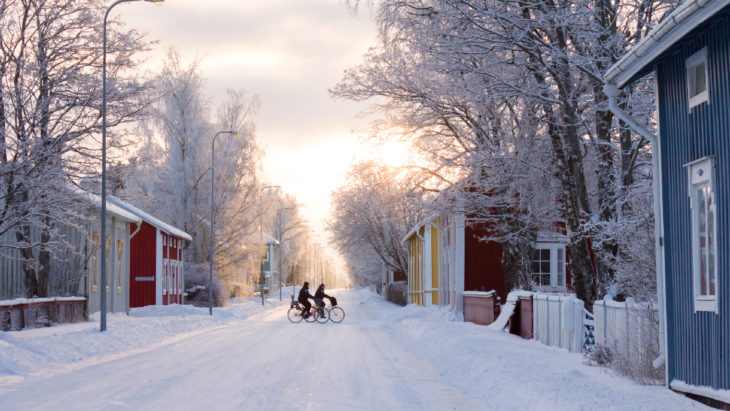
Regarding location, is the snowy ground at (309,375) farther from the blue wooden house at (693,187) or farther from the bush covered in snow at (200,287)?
the bush covered in snow at (200,287)

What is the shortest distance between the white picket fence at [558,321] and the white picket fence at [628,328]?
1.23 m

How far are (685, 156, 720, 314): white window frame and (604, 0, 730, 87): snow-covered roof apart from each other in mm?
1502

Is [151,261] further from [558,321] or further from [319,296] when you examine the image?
[558,321]

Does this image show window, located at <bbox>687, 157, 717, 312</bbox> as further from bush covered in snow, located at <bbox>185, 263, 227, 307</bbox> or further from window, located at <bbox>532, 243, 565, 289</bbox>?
bush covered in snow, located at <bbox>185, 263, 227, 307</bbox>

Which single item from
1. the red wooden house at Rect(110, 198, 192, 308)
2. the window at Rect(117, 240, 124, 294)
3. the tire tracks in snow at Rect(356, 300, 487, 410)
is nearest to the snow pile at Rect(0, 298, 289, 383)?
the window at Rect(117, 240, 124, 294)

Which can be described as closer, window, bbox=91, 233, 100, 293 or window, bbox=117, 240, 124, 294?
window, bbox=91, 233, 100, 293

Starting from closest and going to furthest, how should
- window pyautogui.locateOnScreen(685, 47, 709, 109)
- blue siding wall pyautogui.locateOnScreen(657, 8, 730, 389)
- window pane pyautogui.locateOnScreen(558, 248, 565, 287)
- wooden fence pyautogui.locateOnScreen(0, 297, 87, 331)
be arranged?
blue siding wall pyautogui.locateOnScreen(657, 8, 730, 389)
window pyautogui.locateOnScreen(685, 47, 709, 109)
wooden fence pyautogui.locateOnScreen(0, 297, 87, 331)
window pane pyautogui.locateOnScreen(558, 248, 565, 287)

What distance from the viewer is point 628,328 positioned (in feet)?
43.5

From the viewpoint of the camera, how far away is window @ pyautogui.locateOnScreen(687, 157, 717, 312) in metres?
9.44

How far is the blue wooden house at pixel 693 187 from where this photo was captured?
9102 millimetres

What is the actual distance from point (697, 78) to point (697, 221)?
1750 millimetres

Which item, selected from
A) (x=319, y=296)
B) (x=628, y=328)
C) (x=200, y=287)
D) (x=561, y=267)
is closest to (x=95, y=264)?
(x=319, y=296)

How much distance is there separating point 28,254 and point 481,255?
55.5 ft

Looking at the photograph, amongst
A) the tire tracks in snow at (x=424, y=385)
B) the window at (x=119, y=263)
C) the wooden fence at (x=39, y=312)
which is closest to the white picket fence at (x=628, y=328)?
the tire tracks in snow at (x=424, y=385)
